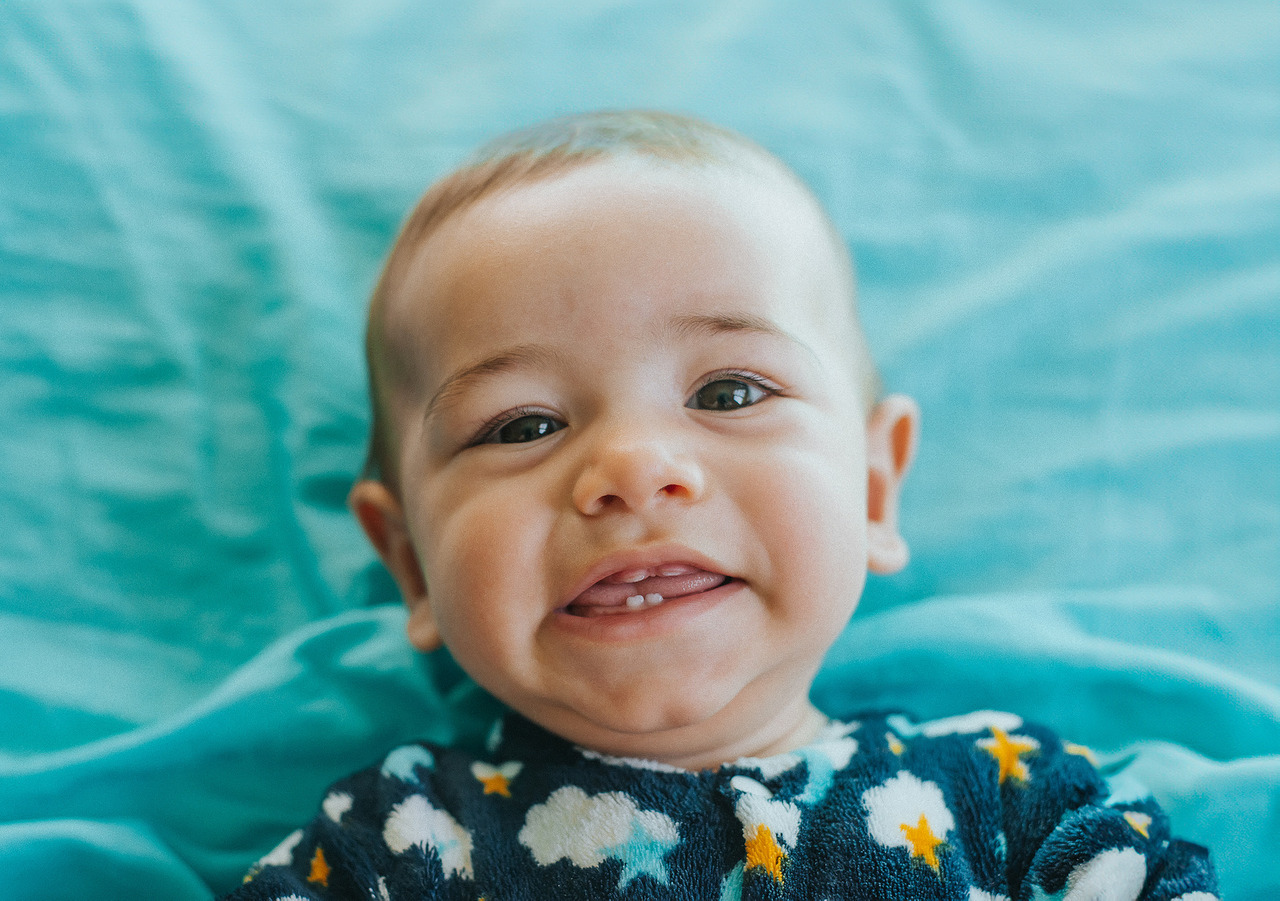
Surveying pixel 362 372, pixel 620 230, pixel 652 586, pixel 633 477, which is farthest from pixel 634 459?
pixel 362 372

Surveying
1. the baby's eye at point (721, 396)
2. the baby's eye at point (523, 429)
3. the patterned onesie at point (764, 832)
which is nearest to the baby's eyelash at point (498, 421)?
the baby's eye at point (523, 429)

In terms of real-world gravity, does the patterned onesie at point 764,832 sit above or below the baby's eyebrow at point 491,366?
below

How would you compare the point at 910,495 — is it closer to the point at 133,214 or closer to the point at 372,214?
the point at 372,214

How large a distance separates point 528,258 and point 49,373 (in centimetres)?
75

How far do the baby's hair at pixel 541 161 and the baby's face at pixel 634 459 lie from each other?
32mm

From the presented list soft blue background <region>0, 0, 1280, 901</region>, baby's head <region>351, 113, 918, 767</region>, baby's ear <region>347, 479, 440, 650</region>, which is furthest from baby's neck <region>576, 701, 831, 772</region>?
baby's ear <region>347, 479, 440, 650</region>

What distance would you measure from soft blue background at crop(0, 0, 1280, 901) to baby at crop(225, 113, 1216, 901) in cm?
20

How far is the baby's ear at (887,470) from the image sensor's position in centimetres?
117

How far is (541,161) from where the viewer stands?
3.55 feet

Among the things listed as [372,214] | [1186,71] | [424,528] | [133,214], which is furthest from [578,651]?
[1186,71]

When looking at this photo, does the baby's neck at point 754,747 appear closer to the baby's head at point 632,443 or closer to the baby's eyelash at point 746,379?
the baby's head at point 632,443

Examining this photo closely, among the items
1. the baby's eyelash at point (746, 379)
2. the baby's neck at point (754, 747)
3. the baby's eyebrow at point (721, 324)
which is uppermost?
the baby's eyebrow at point (721, 324)

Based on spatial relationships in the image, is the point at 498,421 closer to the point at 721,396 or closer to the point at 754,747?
the point at 721,396

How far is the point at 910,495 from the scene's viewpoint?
140cm
